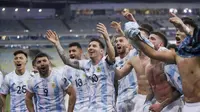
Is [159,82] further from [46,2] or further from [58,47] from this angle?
[46,2]

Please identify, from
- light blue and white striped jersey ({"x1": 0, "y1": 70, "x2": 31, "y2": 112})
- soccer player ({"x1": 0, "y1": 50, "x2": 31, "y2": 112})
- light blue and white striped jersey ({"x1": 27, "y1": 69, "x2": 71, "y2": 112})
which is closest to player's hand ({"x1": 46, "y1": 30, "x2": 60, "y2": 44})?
light blue and white striped jersey ({"x1": 27, "y1": 69, "x2": 71, "y2": 112})

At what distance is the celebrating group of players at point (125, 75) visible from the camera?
443cm

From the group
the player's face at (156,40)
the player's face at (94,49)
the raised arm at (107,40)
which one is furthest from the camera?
the player's face at (94,49)

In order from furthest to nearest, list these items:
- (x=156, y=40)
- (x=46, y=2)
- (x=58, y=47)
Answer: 1. (x=46, y=2)
2. (x=58, y=47)
3. (x=156, y=40)

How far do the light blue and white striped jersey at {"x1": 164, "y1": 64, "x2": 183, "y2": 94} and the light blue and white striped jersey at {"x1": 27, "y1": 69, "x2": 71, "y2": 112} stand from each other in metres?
1.95

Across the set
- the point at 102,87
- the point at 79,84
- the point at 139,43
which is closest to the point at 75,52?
the point at 79,84

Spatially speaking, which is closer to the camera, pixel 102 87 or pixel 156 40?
pixel 156 40

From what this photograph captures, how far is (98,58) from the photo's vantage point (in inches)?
267

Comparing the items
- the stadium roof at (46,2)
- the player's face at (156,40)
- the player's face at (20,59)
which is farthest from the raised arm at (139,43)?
the stadium roof at (46,2)

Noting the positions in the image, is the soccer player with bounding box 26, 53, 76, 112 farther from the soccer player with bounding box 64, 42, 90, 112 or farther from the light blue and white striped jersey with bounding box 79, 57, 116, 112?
the soccer player with bounding box 64, 42, 90, 112

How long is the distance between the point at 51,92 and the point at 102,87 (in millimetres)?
796

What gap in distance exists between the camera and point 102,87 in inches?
261

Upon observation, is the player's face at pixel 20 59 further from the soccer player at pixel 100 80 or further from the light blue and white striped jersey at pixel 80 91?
the soccer player at pixel 100 80

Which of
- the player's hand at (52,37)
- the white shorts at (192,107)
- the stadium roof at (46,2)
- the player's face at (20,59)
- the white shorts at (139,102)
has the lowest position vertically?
the white shorts at (139,102)
